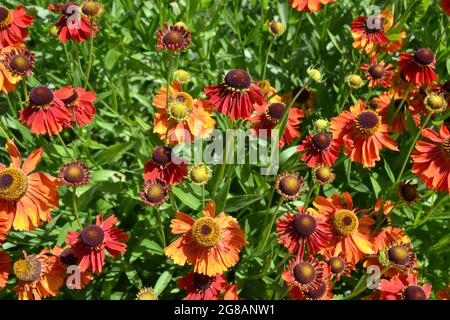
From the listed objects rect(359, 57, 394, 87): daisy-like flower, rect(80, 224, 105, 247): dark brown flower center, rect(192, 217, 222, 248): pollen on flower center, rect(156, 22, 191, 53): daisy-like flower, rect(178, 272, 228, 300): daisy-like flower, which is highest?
rect(359, 57, 394, 87): daisy-like flower

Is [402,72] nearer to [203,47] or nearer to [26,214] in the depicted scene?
[203,47]

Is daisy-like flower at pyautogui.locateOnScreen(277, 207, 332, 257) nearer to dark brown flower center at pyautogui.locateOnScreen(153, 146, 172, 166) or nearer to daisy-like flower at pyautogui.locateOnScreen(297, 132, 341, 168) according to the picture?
daisy-like flower at pyautogui.locateOnScreen(297, 132, 341, 168)

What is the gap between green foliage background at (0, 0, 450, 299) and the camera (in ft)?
6.87

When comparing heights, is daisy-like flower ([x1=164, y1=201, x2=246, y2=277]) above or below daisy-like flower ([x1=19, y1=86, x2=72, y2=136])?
below

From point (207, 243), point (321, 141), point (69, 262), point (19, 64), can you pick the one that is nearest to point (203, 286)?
point (207, 243)

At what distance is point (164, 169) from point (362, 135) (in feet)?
2.97

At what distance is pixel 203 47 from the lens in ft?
8.96

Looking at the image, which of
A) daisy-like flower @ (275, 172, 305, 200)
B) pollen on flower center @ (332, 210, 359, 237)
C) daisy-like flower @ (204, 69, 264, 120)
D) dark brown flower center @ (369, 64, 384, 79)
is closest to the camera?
daisy-like flower @ (204, 69, 264, 120)

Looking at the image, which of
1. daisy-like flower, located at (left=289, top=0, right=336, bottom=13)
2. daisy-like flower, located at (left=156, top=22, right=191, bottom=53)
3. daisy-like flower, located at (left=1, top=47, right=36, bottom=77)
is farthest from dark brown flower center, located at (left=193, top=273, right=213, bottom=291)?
daisy-like flower, located at (left=289, top=0, right=336, bottom=13)

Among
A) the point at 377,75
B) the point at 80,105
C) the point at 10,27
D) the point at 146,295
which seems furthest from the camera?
the point at 377,75

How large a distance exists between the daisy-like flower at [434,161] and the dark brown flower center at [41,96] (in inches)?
58.7

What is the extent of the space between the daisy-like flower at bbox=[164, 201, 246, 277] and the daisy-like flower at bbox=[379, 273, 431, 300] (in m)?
0.61

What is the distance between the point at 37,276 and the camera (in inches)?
69.4

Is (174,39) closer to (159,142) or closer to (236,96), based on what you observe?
(236,96)
